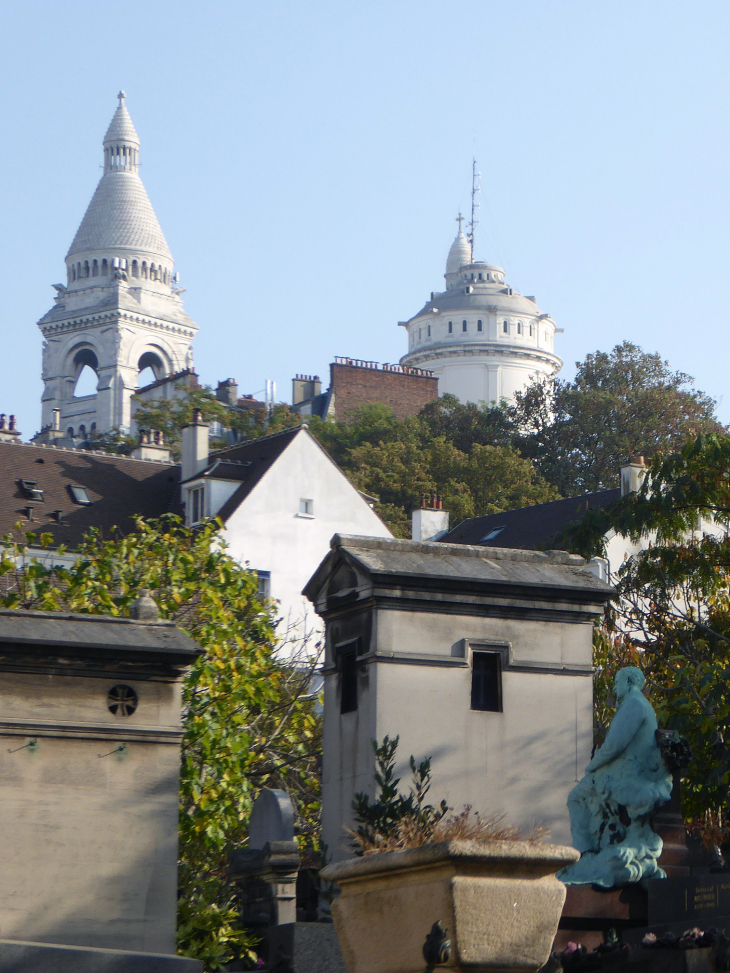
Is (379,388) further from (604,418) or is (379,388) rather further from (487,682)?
(487,682)

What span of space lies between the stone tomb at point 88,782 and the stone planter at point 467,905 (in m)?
7.10

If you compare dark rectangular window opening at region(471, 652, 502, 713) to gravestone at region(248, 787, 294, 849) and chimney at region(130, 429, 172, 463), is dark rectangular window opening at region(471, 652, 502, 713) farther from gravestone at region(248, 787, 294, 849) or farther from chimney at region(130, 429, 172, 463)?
chimney at region(130, 429, 172, 463)

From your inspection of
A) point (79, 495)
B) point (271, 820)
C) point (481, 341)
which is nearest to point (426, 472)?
point (79, 495)

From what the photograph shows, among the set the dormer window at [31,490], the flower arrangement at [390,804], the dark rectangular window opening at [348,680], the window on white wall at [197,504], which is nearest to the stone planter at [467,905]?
the flower arrangement at [390,804]

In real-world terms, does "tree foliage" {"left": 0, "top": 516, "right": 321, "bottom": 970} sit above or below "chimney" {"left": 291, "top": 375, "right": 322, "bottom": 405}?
below

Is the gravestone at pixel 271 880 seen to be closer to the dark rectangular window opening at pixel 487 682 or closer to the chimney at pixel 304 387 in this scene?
the dark rectangular window opening at pixel 487 682

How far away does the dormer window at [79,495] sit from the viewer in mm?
51719

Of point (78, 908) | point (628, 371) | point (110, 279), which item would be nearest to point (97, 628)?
point (78, 908)

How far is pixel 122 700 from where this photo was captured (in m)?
16.1

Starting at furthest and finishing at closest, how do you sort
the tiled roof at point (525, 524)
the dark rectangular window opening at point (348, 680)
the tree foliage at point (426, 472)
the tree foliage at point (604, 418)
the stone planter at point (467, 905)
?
the tree foliage at point (604, 418)
the tree foliage at point (426, 472)
the tiled roof at point (525, 524)
the dark rectangular window opening at point (348, 680)
the stone planter at point (467, 905)

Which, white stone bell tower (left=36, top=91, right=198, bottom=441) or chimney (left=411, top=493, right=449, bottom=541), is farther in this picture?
white stone bell tower (left=36, top=91, right=198, bottom=441)

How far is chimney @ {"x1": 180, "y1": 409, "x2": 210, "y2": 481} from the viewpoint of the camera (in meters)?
53.3

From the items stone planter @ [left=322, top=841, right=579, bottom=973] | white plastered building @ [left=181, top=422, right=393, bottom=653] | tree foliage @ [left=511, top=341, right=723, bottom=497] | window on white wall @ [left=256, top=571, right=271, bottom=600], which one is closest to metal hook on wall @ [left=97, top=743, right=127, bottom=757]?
stone planter @ [left=322, top=841, right=579, bottom=973]

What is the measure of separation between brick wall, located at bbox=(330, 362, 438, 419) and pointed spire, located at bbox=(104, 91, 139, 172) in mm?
83428
